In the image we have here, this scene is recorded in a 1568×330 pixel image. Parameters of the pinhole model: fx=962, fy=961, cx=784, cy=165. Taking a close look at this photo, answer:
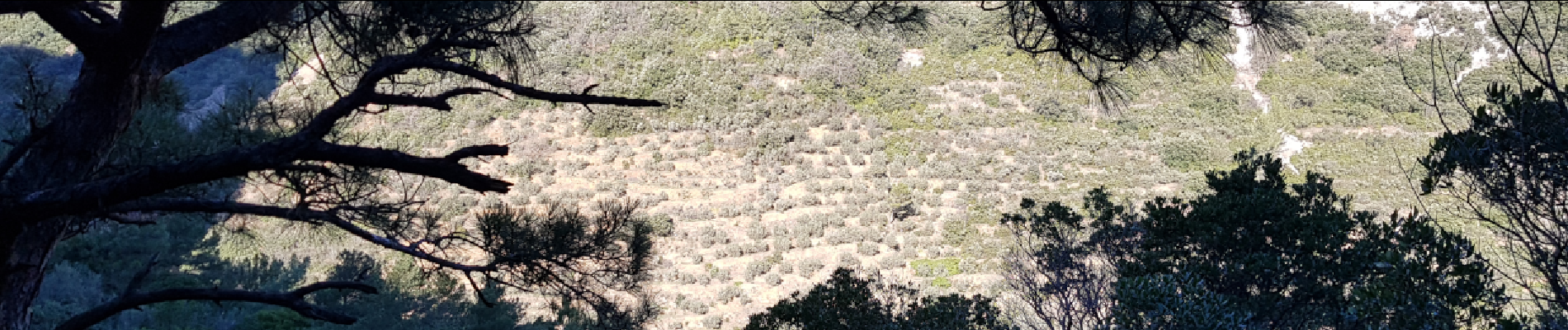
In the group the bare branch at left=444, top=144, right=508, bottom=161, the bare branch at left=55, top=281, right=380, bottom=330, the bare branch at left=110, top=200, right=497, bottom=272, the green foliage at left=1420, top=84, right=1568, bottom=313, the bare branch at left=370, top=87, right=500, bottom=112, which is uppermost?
the green foliage at left=1420, top=84, right=1568, bottom=313

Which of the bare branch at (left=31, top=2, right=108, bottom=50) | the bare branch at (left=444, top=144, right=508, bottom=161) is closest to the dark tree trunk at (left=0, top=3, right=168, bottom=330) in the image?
the bare branch at (left=31, top=2, right=108, bottom=50)

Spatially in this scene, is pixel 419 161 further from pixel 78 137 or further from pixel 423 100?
pixel 78 137

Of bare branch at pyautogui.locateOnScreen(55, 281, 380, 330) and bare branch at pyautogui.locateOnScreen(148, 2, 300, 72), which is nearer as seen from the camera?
bare branch at pyautogui.locateOnScreen(148, 2, 300, 72)

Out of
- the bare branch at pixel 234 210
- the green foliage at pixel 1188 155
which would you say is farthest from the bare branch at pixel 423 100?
the green foliage at pixel 1188 155

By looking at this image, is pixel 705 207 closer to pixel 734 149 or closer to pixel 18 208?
pixel 734 149

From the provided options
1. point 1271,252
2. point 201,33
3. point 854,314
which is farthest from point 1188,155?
point 201,33

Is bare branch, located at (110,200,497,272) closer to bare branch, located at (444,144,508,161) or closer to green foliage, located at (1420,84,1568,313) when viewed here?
bare branch, located at (444,144,508,161)

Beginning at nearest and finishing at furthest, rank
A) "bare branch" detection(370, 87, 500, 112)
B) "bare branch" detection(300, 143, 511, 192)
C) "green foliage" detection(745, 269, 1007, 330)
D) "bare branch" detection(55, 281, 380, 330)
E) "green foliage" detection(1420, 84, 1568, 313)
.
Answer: "bare branch" detection(300, 143, 511, 192), "bare branch" detection(370, 87, 500, 112), "bare branch" detection(55, 281, 380, 330), "green foliage" detection(1420, 84, 1568, 313), "green foliage" detection(745, 269, 1007, 330)

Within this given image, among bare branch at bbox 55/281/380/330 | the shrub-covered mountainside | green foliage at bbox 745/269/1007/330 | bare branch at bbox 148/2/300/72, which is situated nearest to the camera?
bare branch at bbox 148/2/300/72

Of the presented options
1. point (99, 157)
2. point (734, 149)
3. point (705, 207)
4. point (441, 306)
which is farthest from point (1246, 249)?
point (734, 149)

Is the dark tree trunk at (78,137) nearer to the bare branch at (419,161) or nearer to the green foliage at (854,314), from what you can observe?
the bare branch at (419,161)
